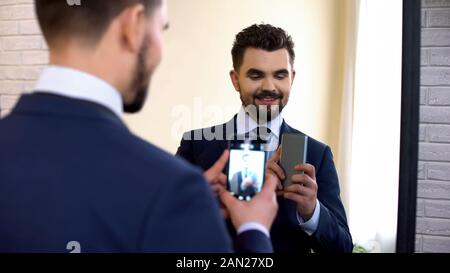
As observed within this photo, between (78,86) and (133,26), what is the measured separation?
0.09 m

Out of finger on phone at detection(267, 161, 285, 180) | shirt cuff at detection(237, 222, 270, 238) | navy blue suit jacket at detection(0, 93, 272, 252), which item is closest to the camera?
navy blue suit jacket at detection(0, 93, 272, 252)

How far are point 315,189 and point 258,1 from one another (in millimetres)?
322

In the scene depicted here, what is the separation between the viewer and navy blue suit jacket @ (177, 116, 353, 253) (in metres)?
0.73

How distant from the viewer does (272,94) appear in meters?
0.73

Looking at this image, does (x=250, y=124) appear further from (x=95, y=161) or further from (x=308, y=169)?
(x=95, y=161)

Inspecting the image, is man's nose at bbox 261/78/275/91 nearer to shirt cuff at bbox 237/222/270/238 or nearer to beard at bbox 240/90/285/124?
beard at bbox 240/90/285/124

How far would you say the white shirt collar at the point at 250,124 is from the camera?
73 cm

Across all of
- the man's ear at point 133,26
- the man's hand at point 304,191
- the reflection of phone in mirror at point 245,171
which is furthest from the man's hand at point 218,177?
the man's ear at point 133,26

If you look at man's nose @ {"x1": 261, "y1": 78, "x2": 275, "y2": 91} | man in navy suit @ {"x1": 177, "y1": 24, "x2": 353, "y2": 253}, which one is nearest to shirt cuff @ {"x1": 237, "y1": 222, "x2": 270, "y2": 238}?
man in navy suit @ {"x1": 177, "y1": 24, "x2": 353, "y2": 253}

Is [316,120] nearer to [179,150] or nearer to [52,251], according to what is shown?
[179,150]

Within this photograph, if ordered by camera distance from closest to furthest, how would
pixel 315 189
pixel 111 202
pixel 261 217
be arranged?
pixel 111 202
pixel 261 217
pixel 315 189

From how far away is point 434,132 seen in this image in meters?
0.80

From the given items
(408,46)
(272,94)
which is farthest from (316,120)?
(408,46)

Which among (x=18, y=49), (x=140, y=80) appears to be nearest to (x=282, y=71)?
(x=140, y=80)
